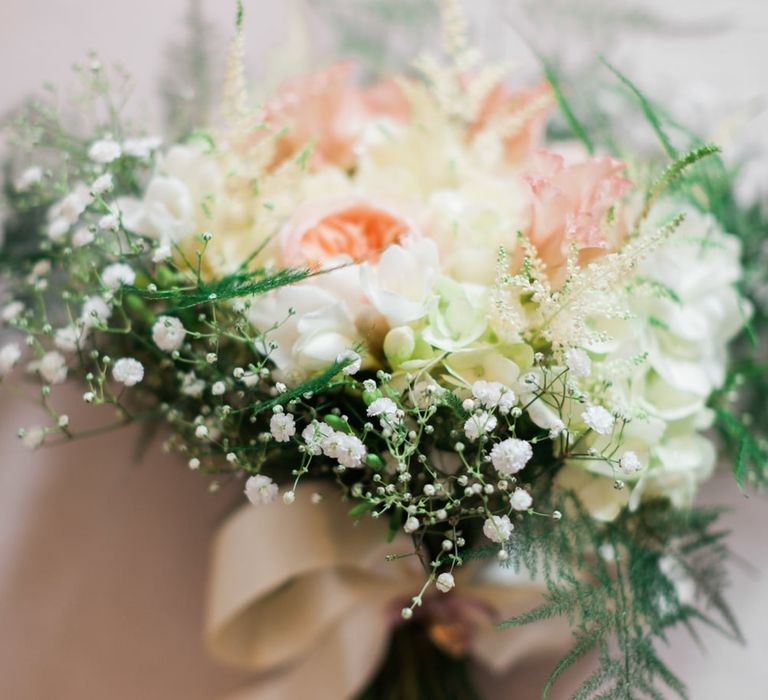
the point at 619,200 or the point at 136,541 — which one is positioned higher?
the point at 619,200

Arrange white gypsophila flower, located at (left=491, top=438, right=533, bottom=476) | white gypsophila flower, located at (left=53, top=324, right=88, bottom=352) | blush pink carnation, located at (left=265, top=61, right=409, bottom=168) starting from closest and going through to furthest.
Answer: white gypsophila flower, located at (left=491, top=438, right=533, bottom=476)
white gypsophila flower, located at (left=53, top=324, right=88, bottom=352)
blush pink carnation, located at (left=265, top=61, right=409, bottom=168)

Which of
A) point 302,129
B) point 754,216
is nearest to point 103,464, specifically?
point 302,129

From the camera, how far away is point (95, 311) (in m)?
0.60

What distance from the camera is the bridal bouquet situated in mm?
550

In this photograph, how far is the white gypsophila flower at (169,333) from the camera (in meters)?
0.58

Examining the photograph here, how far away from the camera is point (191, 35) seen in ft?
2.83

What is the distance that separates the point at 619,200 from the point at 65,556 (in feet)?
2.51

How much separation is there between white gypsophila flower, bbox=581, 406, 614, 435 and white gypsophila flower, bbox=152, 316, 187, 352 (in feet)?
1.01

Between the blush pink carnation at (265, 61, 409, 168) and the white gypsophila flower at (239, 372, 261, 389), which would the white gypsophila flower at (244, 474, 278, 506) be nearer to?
the white gypsophila flower at (239, 372, 261, 389)

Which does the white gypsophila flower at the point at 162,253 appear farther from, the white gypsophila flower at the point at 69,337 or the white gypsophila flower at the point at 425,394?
the white gypsophila flower at the point at 425,394

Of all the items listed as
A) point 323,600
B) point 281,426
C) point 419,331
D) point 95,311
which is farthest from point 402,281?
point 323,600

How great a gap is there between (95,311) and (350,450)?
24 centimetres

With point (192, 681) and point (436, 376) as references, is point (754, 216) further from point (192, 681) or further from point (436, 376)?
point (192, 681)

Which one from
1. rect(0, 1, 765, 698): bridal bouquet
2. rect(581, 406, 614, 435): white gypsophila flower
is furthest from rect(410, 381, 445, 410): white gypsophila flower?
rect(581, 406, 614, 435): white gypsophila flower
